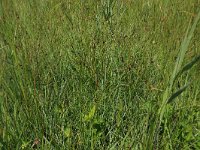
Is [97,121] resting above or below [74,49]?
below

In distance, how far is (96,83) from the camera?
4.75ft

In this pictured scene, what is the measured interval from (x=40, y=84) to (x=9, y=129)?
29 cm

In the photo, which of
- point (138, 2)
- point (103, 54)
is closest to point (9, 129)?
point (103, 54)

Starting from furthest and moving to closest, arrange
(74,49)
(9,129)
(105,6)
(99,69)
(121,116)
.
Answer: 1. (105,6)
2. (74,49)
3. (99,69)
4. (121,116)
5. (9,129)

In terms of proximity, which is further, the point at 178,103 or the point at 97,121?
the point at 178,103

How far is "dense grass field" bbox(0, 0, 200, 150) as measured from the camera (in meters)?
1.24

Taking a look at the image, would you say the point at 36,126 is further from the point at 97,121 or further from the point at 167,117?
the point at 167,117

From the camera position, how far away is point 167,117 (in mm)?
1307

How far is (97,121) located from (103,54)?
0.42 m

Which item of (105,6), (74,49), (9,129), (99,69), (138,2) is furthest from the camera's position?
(138,2)

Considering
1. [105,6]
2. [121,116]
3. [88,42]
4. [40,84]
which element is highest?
[105,6]

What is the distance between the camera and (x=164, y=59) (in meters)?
1.73

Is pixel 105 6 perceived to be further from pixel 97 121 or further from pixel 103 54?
pixel 97 121

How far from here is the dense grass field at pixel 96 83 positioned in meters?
1.24
